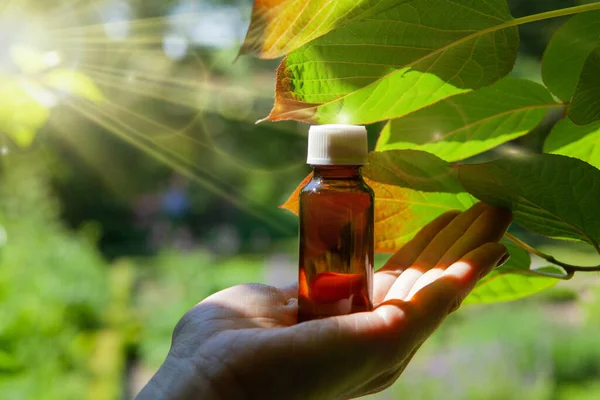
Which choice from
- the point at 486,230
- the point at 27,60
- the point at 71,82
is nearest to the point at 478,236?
the point at 486,230

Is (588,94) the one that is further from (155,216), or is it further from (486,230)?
(155,216)

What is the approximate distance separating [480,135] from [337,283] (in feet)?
0.43

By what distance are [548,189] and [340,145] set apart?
123mm

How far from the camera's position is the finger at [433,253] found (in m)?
0.38

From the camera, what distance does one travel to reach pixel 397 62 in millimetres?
300

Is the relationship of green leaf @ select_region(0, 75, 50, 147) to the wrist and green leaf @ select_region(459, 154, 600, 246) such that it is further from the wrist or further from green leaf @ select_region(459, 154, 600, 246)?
green leaf @ select_region(459, 154, 600, 246)

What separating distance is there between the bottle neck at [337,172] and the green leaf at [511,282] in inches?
4.1

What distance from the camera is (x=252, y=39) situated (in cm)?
30

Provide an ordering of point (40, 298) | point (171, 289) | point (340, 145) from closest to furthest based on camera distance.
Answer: point (340, 145) → point (40, 298) → point (171, 289)

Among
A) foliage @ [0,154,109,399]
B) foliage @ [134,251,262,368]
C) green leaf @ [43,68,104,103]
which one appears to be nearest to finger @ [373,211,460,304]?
green leaf @ [43,68,104,103]

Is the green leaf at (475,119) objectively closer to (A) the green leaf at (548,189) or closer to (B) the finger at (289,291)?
(A) the green leaf at (548,189)

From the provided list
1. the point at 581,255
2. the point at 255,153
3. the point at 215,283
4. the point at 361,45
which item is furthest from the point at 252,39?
the point at 255,153

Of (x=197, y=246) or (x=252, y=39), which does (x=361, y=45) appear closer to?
(x=252, y=39)

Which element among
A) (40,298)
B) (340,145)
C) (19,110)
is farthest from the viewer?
(40,298)
